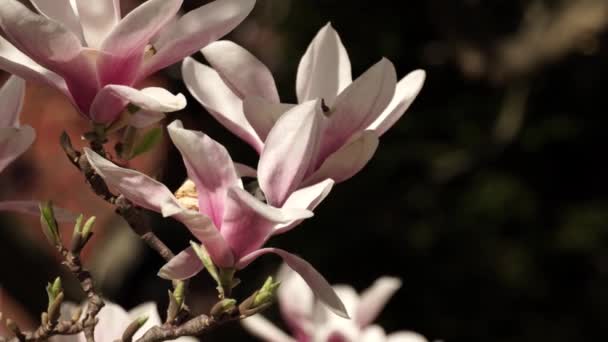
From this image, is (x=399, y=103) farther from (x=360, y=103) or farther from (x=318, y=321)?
(x=318, y=321)

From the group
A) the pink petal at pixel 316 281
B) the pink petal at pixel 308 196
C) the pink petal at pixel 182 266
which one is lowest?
the pink petal at pixel 316 281

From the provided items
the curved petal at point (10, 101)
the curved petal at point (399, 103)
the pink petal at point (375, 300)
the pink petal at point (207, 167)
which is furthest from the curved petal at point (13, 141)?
the pink petal at point (375, 300)

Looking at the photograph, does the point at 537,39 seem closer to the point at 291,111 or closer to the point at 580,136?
the point at 580,136

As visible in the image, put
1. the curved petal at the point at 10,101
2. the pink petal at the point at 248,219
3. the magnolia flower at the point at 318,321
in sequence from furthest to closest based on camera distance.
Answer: the magnolia flower at the point at 318,321 → the curved petal at the point at 10,101 → the pink petal at the point at 248,219

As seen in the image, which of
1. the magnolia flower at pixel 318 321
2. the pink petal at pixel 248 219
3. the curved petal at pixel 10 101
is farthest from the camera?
the magnolia flower at pixel 318 321

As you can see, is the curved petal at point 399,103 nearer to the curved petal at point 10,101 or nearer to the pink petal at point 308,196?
the pink petal at point 308,196

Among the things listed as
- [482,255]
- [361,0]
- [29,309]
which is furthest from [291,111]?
[361,0]

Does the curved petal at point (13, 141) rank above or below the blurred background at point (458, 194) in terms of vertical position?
above
